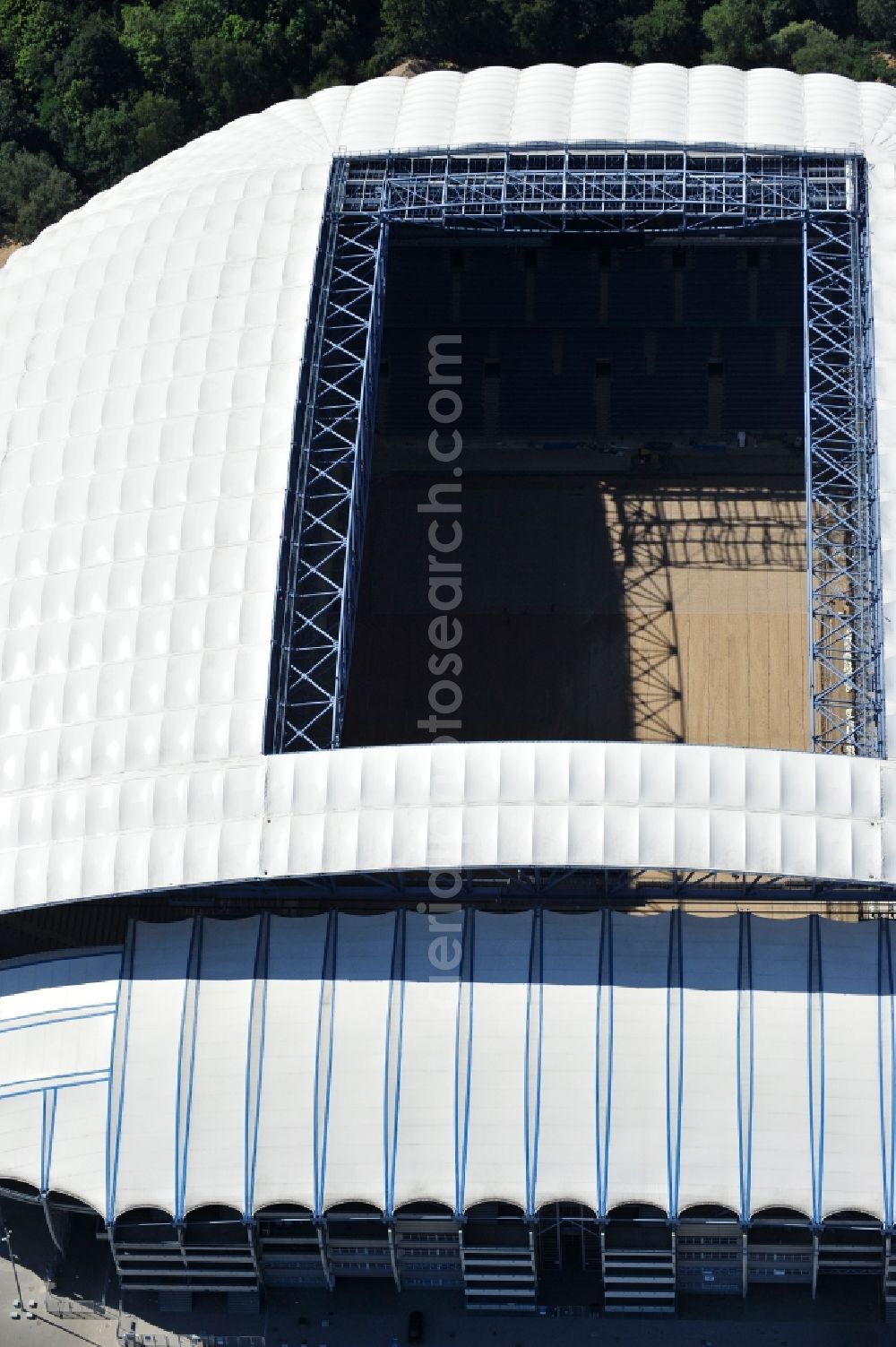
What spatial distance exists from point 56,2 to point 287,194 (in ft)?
161

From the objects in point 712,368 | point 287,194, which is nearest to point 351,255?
point 287,194

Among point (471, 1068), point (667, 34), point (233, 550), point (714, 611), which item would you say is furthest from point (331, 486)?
point (667, 34)

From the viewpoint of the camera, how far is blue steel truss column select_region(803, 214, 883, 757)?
79562mm

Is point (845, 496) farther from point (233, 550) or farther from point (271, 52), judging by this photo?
point (271, 52)

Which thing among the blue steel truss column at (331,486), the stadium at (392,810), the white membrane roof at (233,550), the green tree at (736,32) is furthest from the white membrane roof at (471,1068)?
the green tree at (736,32)

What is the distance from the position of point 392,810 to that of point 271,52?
70.3 metres

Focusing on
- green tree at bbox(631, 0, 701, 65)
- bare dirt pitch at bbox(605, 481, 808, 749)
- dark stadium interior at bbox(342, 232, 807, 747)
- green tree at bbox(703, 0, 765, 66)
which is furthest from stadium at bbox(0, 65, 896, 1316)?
green tree at bbox(631, 0, 701, 65)

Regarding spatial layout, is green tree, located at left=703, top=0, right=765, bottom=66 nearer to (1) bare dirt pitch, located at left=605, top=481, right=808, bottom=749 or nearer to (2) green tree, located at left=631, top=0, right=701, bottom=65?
(2) green tree, located at left=631, top=0, right=701, bottom=65

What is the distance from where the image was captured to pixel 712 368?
108875mm

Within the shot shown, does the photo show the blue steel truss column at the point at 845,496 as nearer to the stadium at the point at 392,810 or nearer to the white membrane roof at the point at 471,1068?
the stadium at the point at 392,810

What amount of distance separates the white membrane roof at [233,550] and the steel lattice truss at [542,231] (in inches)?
47.8

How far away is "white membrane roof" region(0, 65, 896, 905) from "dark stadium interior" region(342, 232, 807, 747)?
8.23 m

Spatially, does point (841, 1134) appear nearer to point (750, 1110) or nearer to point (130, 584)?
point (750, 1110)

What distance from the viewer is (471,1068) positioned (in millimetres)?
76125
